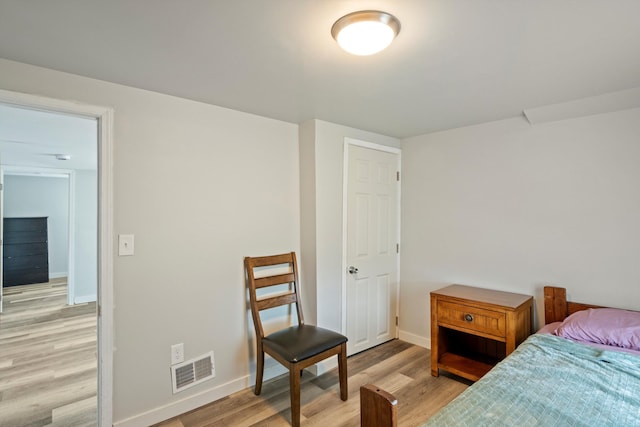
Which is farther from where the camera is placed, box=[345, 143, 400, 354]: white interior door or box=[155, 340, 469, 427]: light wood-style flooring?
box=[345, 143, 400, 354]: white interior door

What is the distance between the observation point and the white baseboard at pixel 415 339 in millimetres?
3205

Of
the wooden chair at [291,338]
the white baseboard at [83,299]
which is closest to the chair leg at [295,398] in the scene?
the wooden chair at [291,338]

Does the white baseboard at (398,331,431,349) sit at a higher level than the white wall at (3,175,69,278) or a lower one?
lower

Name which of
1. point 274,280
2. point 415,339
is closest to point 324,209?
point 274,280

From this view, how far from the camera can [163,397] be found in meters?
2.10

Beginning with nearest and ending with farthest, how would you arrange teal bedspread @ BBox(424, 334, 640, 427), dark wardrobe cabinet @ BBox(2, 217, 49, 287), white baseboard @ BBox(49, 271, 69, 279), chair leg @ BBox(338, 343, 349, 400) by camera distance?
teal bedspread @ BBox(424, 334, 640, 427), chair leg @ BBox(338, 343, 349, 400), dark wardrobe cabinet @ BBox(2, 217, 49, 287), white baseboard @ BBox(49, 271, 69, 279)

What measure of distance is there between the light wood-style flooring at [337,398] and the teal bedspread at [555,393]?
87 centimetres

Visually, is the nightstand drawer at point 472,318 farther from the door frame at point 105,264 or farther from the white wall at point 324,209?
the door frame at point 105,264

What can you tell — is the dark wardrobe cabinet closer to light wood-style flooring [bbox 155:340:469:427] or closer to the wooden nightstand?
light wood-style flooring [bbox 155:340:469:427]

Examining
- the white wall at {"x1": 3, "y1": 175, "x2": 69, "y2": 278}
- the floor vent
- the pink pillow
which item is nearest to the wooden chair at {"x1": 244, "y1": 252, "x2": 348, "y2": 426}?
the floor vent

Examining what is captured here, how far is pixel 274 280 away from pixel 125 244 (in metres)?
1.08

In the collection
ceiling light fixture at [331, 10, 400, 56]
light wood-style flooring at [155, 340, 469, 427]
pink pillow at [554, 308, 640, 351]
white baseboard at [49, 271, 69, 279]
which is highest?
ceiling light fixture at [331, 10, 400, 56]

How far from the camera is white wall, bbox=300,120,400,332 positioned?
8.86 feet

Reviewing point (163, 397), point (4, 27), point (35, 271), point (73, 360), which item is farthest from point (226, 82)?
point (35, 271)
